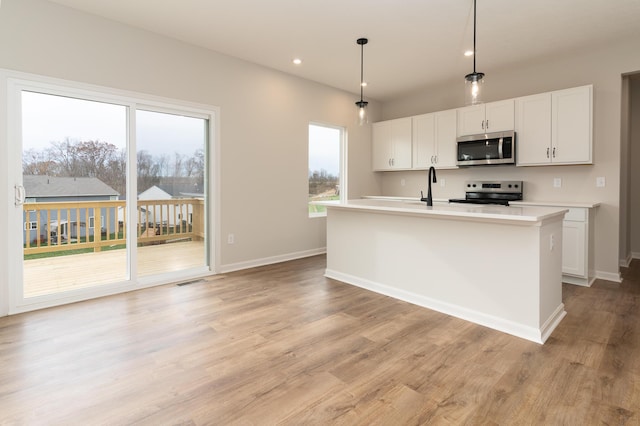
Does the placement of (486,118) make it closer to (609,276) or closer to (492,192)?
(492,192)

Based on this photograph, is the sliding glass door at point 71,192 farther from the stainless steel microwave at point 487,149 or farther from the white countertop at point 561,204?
the white countertop at point 561,204

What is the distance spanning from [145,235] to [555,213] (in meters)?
3.92

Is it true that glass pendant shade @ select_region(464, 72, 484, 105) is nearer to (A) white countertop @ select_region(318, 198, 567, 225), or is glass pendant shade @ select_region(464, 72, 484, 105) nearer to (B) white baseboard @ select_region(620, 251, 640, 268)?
(A) white countertop @ select_region(318, 198, 567, 225)

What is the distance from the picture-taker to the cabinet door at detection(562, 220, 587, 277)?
371 cm

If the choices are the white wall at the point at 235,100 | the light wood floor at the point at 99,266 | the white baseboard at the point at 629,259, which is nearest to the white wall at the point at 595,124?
the white baseboard at the point at 629,259

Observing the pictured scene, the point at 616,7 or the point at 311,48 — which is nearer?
the point at 616,7

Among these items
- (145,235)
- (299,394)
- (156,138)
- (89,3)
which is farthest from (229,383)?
(89,3)

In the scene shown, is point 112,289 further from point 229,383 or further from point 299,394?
point 299,394

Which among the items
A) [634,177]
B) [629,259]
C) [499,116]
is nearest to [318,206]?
[499,116]

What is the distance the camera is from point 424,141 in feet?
17.9

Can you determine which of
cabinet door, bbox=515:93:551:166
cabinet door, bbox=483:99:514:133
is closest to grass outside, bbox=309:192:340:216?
cabinet door, bbox=483:99:514:133

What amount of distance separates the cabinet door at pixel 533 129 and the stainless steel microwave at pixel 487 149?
0.10m

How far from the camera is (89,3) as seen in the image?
3037 millimetres

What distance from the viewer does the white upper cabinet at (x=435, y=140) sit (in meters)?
5.12
